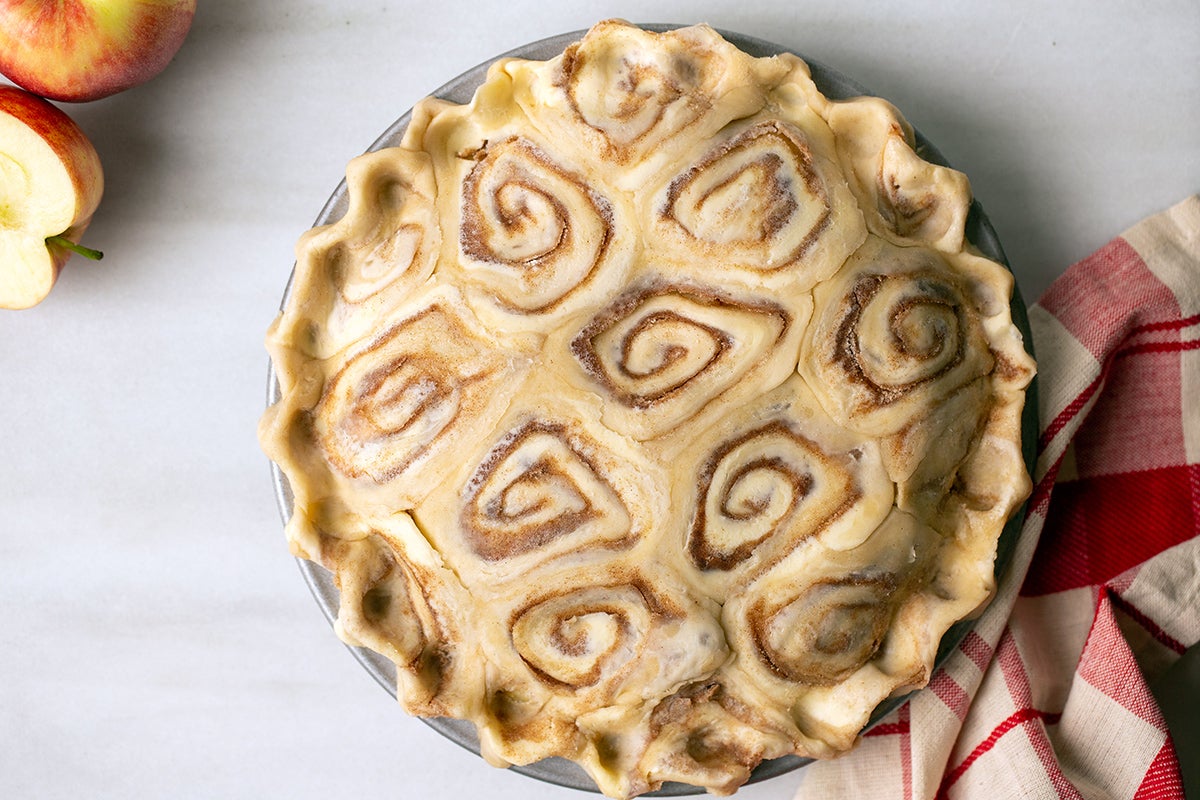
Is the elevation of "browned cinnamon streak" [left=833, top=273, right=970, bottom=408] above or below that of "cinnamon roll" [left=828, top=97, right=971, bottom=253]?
below

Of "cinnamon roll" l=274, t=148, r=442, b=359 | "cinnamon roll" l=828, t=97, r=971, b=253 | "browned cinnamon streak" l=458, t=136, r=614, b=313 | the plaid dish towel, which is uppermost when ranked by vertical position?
"cinnamon roll" l=828, t=97, r=971, b=253

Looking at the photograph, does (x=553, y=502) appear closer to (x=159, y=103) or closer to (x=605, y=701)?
(x=605, y=701)

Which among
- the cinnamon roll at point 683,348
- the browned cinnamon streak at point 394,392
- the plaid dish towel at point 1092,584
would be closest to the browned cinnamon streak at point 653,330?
the cinnamon roll at point 683,348

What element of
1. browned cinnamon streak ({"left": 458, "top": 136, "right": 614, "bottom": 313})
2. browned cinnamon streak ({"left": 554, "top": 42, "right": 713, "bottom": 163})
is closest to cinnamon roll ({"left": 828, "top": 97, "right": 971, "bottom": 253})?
browned cinnamon streak ({"left": 554, "top": 42, "right": 713, "bottom": 163})

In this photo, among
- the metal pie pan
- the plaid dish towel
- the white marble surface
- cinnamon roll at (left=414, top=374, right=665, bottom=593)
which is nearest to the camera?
cinnamon roll at (left=414, top=374, right=665, bottom=593)

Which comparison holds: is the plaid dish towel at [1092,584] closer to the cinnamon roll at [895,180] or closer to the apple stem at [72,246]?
the cinnamon roll at [895,180]

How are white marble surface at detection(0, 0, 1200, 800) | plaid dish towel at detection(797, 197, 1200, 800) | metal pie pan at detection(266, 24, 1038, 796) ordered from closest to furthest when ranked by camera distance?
metal pie pan at detection(266, 24, 1038, 796) → plaid dish towel at detection(797, 197, 1200, 800) → white marble surface at detection(0, 0, 1200, 800)

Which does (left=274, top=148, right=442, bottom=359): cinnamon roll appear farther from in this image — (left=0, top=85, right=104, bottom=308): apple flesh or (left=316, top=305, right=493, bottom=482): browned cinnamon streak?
(left=0, top=85, right=104, bottom=308): apple flesh
